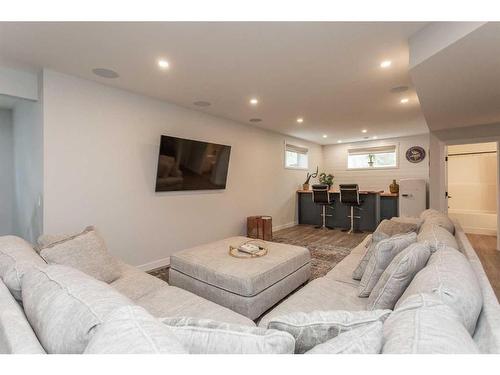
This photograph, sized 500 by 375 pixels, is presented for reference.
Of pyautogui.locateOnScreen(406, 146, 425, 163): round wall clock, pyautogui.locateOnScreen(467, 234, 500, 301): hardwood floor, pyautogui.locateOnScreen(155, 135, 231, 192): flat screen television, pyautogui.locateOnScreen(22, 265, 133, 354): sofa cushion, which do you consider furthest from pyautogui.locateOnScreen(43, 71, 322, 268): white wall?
pyautogui.locateOnScreen(406, 146, 425, 163): round wall clock

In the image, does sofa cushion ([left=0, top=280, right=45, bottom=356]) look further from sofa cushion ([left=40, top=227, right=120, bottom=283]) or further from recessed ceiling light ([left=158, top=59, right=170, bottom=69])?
recessed ceiling light ([left=158, top=59, right=170, bottom=69])

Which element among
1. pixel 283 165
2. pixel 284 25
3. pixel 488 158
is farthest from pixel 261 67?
pixel 488 158

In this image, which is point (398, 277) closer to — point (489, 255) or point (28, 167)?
point (28, 167)

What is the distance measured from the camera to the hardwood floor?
3.04 metres

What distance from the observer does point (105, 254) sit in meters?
1.95

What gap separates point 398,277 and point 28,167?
3.87 m

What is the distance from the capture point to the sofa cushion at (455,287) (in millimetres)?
862

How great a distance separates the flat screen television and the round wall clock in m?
4.90

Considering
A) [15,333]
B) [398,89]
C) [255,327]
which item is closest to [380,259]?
[255,327]

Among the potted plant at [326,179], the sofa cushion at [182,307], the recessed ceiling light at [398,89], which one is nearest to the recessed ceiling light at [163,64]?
the sofa cushion at [182,307]

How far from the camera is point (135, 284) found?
1.85 m

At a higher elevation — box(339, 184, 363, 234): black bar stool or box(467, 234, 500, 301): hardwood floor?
box(339, 184, 363, 234): black bar stool

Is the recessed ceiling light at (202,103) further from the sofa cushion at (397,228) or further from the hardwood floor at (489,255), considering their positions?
the hardwood floor at (489,255)
